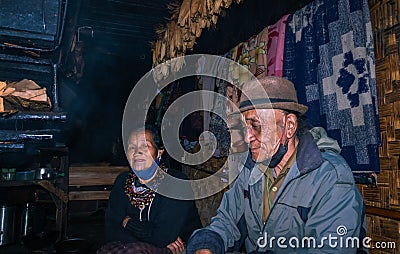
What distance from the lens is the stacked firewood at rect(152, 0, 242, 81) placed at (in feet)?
11.4

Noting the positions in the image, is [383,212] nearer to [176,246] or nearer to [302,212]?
[302,212]

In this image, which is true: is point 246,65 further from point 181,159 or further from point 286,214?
point 181,159

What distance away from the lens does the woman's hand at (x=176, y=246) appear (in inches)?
136

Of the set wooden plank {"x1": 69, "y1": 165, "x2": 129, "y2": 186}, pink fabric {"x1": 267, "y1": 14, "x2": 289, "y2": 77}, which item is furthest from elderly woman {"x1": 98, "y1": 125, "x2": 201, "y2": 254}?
wooden plank {"x1": 69, "y1": 165, "x2": 129, "y2": 186}

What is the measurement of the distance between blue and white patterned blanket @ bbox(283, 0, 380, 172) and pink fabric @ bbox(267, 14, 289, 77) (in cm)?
22

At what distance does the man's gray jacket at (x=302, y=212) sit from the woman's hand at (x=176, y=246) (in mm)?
970

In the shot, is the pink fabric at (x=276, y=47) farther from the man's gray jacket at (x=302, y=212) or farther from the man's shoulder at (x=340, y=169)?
the man's shoulder at (x=340, y=169)

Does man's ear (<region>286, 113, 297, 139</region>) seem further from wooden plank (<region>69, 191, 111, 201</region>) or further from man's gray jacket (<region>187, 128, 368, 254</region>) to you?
wooden plank (<region>69, 191, 111, 201</region>)

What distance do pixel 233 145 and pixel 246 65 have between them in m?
1.11

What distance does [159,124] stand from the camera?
677 cm

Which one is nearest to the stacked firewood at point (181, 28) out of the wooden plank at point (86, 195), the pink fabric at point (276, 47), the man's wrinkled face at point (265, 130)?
the pink fabric at point (276, 47)

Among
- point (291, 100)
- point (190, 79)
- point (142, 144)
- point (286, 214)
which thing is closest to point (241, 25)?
point (190, 79)

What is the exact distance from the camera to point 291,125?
2.50 metres

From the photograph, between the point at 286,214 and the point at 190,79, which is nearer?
the point at 286,214
